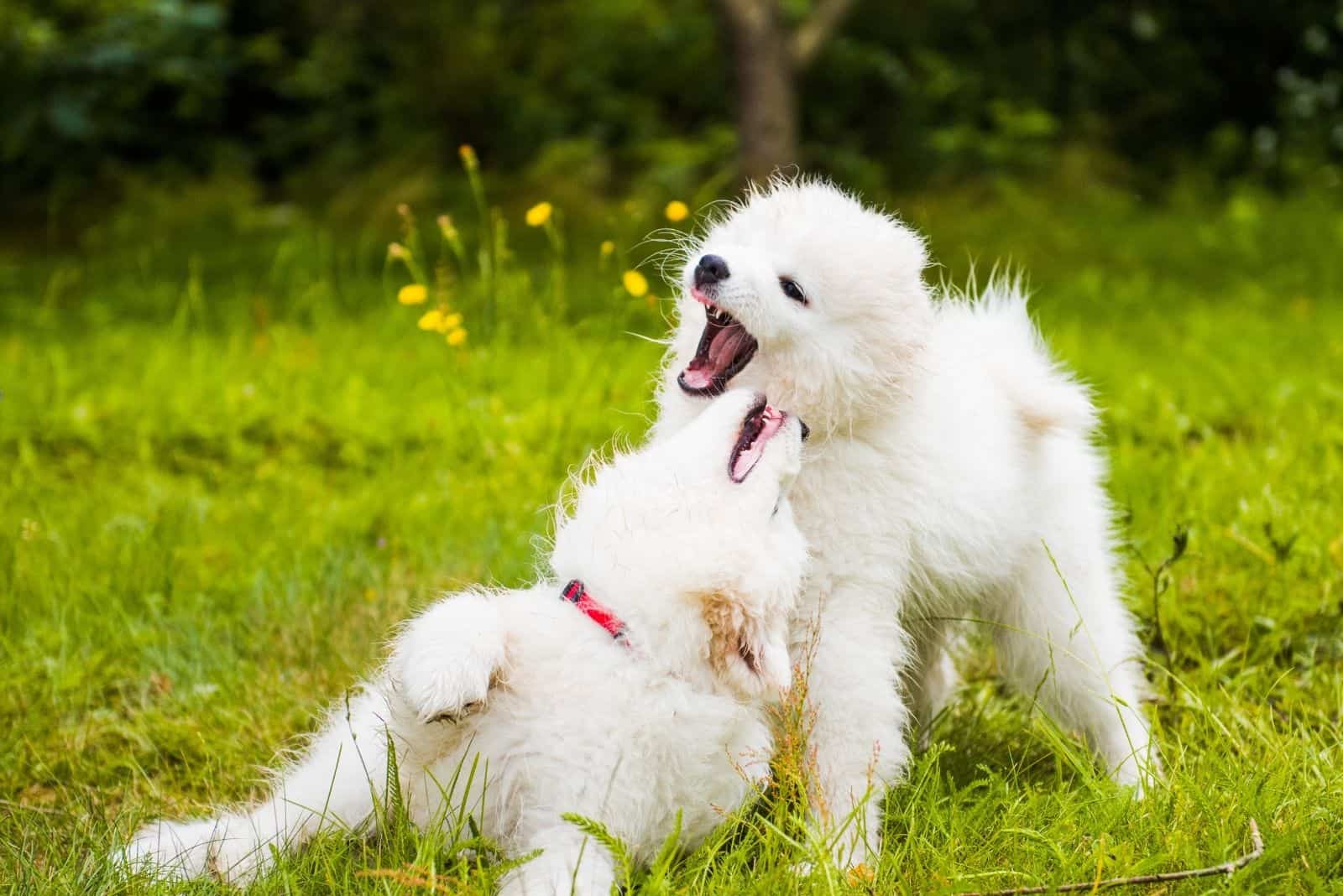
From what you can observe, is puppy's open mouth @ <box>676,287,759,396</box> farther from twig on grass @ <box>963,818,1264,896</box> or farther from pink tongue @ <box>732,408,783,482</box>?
twig on grass @ <box>963,818,1264,896</box>

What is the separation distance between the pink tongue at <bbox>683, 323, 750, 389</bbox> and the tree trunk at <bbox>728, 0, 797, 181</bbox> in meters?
6.26

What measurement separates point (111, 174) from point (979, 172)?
23.3ft

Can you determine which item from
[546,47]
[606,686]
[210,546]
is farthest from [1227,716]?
[546,47]

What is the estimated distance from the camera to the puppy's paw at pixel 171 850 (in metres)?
2.45

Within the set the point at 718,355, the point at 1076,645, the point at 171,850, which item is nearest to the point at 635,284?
the point at 718,355

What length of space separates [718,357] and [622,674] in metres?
0.70

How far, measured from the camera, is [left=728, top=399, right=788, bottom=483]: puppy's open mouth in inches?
95.0

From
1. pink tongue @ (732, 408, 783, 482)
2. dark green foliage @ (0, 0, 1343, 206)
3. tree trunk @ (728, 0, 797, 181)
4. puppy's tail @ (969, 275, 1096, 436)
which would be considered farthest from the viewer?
dark green foliage @ (0, 0, 1343, 206)

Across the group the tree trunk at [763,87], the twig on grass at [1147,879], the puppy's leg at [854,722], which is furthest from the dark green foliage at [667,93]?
the twig on grass at [1147,879]

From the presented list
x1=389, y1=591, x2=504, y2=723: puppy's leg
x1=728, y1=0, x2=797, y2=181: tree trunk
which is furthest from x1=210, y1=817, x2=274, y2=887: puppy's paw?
x1=728, y1=0, x2=797, y2=181: tree trunk

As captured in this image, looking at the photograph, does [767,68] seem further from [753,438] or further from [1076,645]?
[753,438]

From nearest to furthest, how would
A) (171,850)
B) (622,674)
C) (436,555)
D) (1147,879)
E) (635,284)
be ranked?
(1147,879)
(622,674)
(171,850)
(635,284)
(436,555)

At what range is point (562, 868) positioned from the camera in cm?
225

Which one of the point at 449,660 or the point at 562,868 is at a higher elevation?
the point at 449,660
